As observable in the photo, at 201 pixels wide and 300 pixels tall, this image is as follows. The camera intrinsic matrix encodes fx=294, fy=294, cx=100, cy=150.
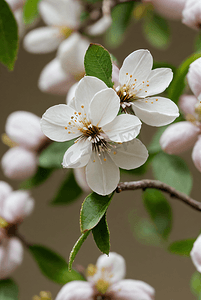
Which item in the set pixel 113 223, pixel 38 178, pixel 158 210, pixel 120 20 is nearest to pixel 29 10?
pixel 120 20

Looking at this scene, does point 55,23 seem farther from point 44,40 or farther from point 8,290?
point 8,290

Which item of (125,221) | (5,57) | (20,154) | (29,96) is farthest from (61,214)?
(5,57)

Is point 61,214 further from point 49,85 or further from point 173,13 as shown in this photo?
point 173,13

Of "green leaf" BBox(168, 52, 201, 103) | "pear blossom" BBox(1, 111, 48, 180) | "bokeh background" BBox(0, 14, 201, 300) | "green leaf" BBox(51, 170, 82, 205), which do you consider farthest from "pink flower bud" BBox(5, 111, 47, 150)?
"bokeh background" BBox(0, 14, 201, 300)

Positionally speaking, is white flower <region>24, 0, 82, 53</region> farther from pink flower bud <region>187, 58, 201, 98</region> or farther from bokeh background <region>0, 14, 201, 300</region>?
bokeh background <region>0, 14, 201, 300</region>

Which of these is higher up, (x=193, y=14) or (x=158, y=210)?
(x=193, y=14)
